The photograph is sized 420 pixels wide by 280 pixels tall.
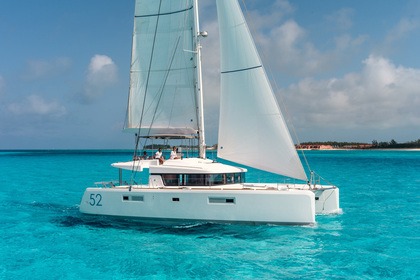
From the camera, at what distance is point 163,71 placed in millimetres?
17438

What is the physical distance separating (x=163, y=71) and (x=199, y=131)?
324 centimetres

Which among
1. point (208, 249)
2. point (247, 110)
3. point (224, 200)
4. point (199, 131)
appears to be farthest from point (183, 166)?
point (208, 249)

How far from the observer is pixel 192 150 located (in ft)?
57.8

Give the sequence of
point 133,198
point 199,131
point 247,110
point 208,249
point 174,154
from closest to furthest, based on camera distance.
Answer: point 208,249 → point 133,198 → point 247,110 → point 199,131 → point 174,154

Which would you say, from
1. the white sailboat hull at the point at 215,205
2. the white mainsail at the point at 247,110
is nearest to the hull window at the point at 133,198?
the white sailboat hull at the point at 215,205

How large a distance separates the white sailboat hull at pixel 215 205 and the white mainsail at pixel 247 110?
5.06 ft

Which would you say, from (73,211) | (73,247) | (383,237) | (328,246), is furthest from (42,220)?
(383,237)

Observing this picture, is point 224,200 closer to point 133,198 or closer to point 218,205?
point 218,205

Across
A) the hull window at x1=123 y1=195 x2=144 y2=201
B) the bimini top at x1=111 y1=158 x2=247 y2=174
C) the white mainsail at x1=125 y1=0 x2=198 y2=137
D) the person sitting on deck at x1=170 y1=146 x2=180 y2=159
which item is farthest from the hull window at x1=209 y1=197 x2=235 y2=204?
the white mainsail at x1=125 y1=0 x2=198 y2=137

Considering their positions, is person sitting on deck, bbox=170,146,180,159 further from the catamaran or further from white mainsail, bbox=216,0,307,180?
white mainsail, bbox=216,0,307,180

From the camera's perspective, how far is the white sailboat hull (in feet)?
45.1

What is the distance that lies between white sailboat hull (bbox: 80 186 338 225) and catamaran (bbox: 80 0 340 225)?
1.4 inches

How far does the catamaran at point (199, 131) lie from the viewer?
555 inches

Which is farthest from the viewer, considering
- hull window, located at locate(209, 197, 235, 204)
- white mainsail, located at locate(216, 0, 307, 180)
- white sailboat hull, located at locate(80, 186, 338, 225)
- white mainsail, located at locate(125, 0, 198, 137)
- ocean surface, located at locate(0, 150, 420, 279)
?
white mainsail, located at locate(125, 0, 198, 137)
